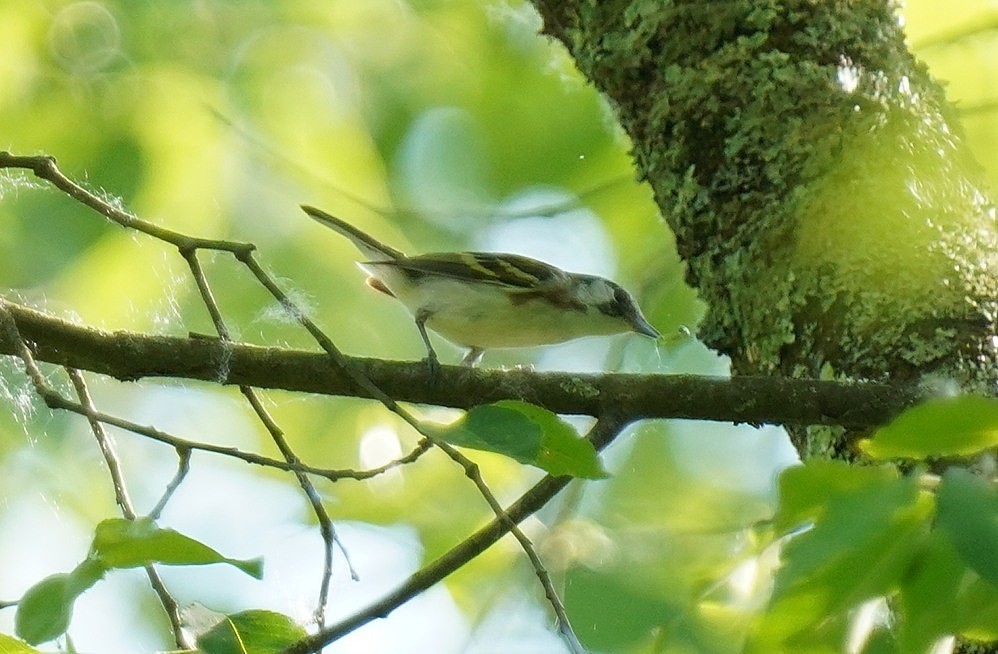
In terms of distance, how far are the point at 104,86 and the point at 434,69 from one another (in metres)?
1.51

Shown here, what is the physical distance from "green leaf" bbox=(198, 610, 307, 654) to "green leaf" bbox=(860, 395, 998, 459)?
0.90m

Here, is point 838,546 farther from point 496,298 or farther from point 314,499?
point 496,298

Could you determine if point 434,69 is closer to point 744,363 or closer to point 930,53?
point 930,53

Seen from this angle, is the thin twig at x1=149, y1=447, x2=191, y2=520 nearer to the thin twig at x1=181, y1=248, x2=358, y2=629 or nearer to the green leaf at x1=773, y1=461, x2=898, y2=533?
the thin twig at x1=181, y1=248, x2=358, y2=629

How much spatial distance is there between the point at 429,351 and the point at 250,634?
3.49ft

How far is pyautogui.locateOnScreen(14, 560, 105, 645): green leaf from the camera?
113 cm

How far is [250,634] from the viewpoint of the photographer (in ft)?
4.90

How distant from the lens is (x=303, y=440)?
5016 mm

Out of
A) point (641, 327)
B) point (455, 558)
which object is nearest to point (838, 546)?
point (455, 558)

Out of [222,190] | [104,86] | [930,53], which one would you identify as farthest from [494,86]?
[930,53]

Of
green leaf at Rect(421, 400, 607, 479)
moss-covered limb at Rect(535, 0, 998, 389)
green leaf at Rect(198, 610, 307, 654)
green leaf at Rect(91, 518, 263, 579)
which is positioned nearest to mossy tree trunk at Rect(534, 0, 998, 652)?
moss-covered limb at Rect(535, 0, 998, 389)

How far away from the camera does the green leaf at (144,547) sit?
44.6 inches

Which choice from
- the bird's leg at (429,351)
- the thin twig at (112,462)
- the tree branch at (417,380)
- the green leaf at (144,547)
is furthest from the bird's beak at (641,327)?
the green leaf at (144,547)

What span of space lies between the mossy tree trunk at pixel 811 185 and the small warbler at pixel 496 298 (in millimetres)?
1110
